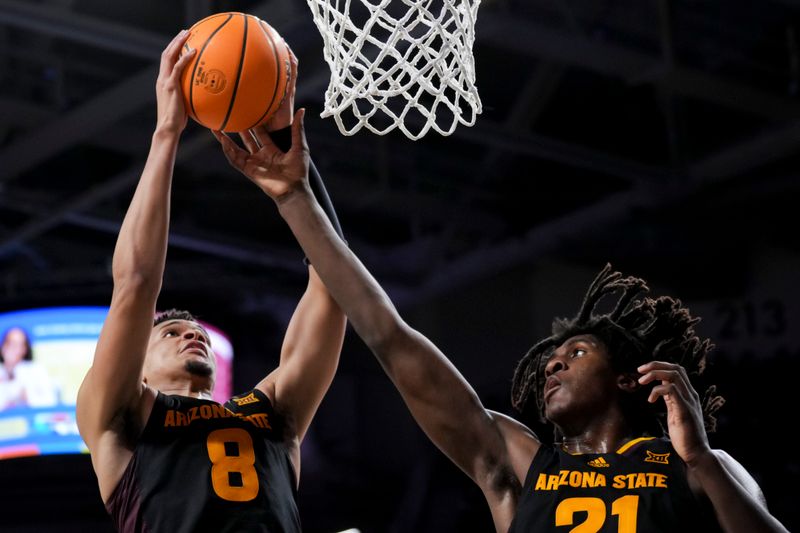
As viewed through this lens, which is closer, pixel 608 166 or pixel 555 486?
pixel 555 486

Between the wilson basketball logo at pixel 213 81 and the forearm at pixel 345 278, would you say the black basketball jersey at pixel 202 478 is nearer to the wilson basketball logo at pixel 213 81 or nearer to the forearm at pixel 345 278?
the forearm at pixel 345 278

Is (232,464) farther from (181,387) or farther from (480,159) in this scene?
(480,159)

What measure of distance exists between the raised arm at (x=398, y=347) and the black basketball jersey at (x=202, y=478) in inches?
15.0

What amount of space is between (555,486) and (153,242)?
1.08 metres

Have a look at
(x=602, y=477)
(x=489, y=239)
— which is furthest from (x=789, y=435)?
(x=602, y=477)

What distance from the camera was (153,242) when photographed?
2.58m

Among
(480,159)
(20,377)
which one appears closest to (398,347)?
(20,377)

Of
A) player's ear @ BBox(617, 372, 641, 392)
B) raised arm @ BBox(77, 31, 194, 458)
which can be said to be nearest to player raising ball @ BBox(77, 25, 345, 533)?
raised arm @ BBox(77, 31, 194, 458)

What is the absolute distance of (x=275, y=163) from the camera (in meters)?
2.76

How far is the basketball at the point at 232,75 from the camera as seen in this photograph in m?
2.58

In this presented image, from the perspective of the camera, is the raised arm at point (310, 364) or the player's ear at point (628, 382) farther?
the raised arm at point (310, 364)

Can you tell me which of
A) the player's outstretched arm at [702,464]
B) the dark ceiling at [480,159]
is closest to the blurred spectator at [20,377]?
the dark ceiling at [480,159]

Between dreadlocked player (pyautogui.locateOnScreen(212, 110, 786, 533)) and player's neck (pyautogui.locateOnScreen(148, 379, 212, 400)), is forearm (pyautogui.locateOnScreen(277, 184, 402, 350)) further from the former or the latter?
player's neck (pyautogui.locateOnScreen(148, 379, 212, 400))

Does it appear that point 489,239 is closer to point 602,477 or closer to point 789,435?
point 789,435
